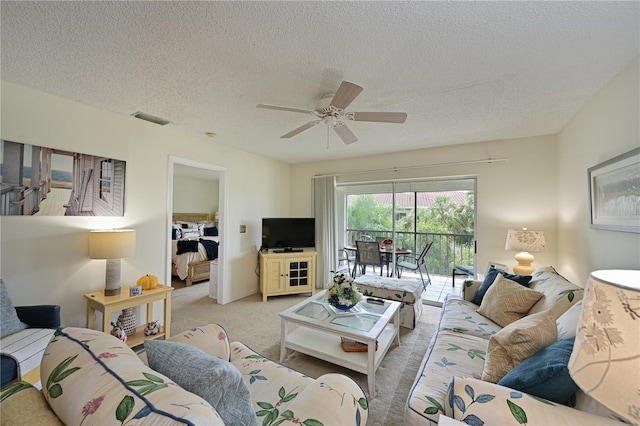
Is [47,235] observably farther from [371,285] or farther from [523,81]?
[523,81]

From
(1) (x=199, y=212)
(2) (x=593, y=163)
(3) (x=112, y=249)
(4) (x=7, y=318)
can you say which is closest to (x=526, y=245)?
(2) (x=593, y=163)

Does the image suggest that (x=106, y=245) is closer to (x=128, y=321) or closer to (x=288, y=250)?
(x=128, y=321)

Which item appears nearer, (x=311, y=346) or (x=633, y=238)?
(x=633, y=238)

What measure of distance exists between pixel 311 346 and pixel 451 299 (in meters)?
1.61

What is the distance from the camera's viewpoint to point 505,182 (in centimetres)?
340

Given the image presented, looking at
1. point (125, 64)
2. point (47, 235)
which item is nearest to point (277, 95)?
point (125, 64)

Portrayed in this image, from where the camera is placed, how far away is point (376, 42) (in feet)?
4.97

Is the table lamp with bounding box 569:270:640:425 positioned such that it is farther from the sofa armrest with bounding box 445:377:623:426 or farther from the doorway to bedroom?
the doorway to bedroom

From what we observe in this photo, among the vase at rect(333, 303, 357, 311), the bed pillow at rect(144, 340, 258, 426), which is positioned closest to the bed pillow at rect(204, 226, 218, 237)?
the vase at rect(333, 303, 357, 311)

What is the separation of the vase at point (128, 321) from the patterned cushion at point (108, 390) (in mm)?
1911

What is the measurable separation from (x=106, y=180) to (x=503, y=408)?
3.45 metres

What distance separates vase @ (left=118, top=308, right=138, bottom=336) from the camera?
7.90ft

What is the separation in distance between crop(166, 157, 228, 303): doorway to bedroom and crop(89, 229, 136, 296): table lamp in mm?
682

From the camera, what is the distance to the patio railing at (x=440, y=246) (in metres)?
3.87
